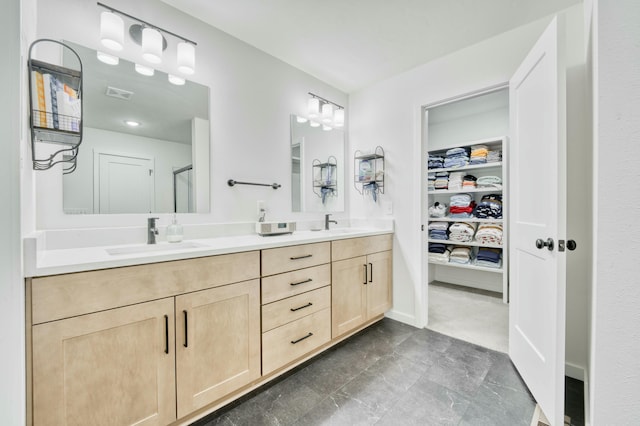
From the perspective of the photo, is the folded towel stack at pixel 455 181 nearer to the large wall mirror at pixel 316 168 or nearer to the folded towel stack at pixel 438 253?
the folded towel stack at pixel 438 253

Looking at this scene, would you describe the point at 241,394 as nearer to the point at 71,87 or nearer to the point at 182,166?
the point at 182,166

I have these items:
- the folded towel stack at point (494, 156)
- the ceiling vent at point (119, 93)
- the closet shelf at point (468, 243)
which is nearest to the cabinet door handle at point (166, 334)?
the ceiling vent at point (119, 93)

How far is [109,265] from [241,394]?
106 cm

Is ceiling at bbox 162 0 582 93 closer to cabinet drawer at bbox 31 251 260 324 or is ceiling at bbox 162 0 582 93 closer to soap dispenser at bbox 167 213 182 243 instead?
soap dispenser at bbox 167 213 182 243

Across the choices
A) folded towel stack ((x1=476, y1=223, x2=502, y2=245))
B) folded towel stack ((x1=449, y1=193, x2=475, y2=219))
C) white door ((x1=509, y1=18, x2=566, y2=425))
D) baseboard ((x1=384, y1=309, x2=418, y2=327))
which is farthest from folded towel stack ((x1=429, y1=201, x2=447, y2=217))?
white door ((x1=509, y1=18, x2=566, y2=425))

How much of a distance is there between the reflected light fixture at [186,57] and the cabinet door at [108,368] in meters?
1.47

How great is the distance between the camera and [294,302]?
167 centimetres

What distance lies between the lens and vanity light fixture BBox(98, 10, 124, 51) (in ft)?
4.57

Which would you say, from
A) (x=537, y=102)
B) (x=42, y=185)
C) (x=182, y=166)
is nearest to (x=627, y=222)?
Result: (x=537, y=102)

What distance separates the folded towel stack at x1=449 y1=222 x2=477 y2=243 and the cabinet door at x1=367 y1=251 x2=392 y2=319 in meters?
1.46

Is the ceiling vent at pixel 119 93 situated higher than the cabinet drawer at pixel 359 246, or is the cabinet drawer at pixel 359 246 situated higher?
the ceiling vent at pixel 119 93

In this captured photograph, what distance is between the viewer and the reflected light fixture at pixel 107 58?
1.44m

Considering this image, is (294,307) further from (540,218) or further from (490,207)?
(490,207)

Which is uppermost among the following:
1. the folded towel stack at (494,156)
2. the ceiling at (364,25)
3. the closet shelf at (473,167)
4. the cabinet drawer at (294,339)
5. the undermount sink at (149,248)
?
the ceiling at (364,25)
